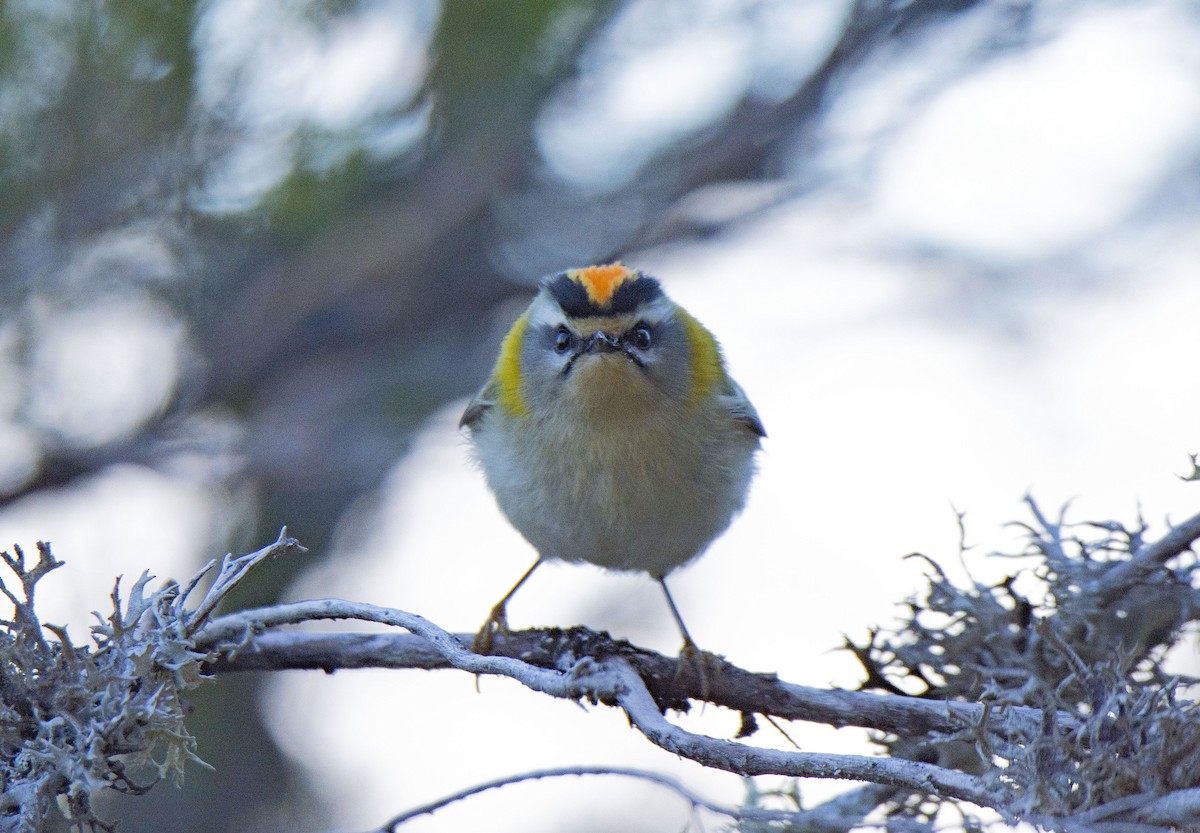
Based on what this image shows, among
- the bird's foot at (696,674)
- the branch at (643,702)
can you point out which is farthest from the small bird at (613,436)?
the branch at (643,702)

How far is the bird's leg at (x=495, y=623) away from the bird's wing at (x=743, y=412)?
1.66 feet

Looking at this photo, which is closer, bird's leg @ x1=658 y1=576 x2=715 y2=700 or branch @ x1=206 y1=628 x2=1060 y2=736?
branch @ x1=206 y1=628 x2=1060 y2=736

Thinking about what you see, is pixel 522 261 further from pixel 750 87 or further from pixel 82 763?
pixel 82 763

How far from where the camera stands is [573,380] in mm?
2363

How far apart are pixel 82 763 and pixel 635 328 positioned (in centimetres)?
140

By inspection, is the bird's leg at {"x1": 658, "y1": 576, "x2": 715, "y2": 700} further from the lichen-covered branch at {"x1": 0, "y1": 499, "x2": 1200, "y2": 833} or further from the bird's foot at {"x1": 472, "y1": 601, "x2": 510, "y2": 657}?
the bird's foot at {"x1": 472, "y1": 601, "x2": 510, "y2": 657}

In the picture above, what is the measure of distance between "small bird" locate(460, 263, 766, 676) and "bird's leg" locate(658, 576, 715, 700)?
0.01 m

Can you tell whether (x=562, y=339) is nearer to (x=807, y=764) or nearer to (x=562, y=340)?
(x=562, y=340)

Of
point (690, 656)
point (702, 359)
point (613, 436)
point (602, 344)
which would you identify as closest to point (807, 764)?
point (690, 656)

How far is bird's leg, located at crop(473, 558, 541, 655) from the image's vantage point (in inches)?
93.9

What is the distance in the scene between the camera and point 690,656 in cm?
218

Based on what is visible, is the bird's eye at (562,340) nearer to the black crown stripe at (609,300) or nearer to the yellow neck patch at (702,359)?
the black crown stripe at (609,300)

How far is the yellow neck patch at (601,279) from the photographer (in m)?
2.44

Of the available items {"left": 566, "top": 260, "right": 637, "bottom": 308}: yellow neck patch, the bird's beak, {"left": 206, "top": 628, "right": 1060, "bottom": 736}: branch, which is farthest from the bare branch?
{"left": 566, "top": 260, "right": 637, "bottom": 308}: yellow neck patch
